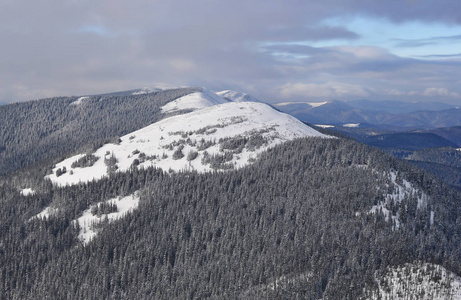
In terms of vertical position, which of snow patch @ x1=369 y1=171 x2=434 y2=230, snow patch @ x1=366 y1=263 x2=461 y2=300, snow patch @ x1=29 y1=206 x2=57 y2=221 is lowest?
snow patch @ x1=366 y1=263 x2=461 y2=300

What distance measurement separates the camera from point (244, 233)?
477 feet

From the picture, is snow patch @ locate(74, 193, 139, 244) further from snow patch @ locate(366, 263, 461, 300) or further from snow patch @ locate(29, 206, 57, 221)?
snow patch @ locate(366, 263, 461, 300)

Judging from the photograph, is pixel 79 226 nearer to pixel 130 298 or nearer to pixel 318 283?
pixel 130 298

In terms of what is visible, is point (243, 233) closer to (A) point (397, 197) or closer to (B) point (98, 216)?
(A) point (397, 197)

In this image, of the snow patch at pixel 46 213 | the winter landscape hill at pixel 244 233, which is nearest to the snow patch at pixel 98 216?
the winter landscape hill at pixel 244 233

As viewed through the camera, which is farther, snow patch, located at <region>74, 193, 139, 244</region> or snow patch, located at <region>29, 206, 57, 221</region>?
snow patch, located at <region>29, 206, 57, 221</region>

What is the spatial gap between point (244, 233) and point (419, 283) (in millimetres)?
63669

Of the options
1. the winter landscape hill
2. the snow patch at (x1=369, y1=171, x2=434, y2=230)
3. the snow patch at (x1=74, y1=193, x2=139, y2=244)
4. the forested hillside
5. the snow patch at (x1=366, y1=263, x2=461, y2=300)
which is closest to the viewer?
the snow patch at (x1=366, y1=263, x2=461, y2=300)

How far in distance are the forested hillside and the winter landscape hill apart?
1.71 ft

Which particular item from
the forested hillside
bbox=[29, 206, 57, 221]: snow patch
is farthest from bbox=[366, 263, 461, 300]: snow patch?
bbox=[29, 206, 57, 221]: snow patch

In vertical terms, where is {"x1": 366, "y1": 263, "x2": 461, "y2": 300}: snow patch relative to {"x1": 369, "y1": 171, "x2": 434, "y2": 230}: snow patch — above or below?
below

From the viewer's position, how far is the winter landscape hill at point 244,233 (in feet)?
367

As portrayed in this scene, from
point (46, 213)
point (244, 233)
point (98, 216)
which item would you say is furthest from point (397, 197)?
point (46, 213)

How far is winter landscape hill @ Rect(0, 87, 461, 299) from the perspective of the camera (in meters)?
112
